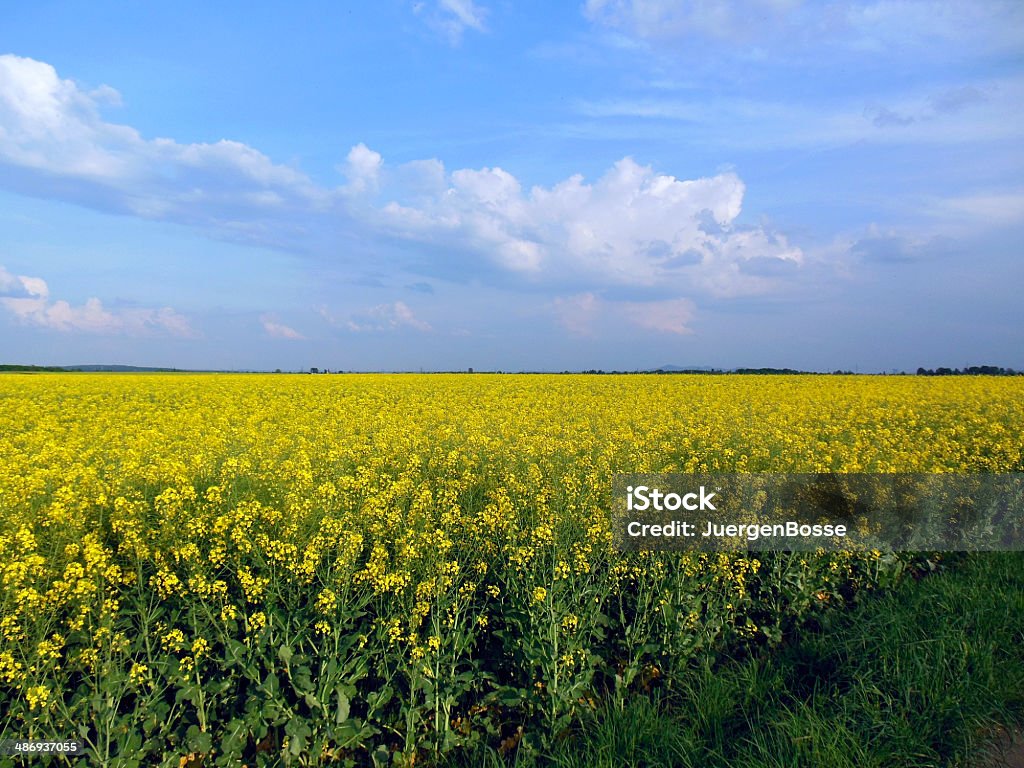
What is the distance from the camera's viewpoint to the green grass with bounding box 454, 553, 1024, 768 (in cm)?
401

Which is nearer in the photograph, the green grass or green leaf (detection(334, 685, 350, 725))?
the green grass

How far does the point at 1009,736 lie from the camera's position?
4230 millimetres

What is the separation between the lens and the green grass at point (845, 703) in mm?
4008

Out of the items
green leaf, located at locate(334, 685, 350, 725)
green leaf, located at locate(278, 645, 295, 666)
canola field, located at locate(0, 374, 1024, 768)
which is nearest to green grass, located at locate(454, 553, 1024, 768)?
canola field, located at locate(0, 374, 1024, 768)

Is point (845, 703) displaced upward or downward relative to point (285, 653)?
downward

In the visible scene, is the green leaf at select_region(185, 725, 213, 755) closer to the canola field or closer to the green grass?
the canola field

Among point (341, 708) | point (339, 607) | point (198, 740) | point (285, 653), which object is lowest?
point (198, 740)

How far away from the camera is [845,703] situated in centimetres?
443

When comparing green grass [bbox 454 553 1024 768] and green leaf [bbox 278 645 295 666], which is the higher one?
green leaf [bbox 278 645 295 666]

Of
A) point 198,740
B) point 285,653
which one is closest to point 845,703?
point 285,653

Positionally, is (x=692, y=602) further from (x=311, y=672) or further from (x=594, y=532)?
(x=311, y=672)

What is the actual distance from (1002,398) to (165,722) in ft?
80.3

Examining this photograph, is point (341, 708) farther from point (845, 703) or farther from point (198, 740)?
point (845, 703)

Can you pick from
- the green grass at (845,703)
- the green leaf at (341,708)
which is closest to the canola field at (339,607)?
the green leaf at (341,708)
